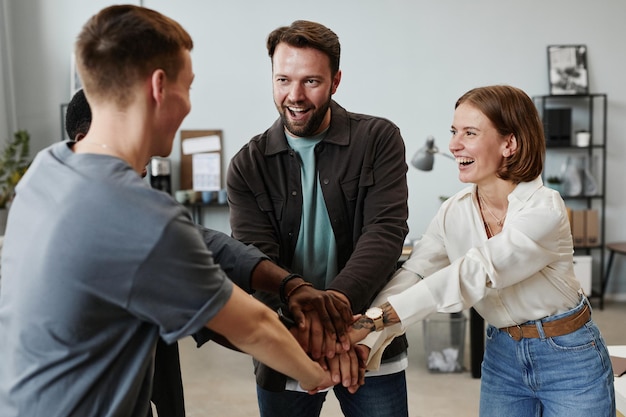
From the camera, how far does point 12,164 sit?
18.8ft

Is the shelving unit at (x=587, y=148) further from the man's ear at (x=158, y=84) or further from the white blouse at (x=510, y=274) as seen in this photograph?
the man's ear at (x=158, y=84)

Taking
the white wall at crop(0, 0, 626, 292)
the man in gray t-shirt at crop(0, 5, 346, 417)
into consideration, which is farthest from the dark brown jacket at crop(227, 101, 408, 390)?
the white wall at crop(0, 0, 626, 292)

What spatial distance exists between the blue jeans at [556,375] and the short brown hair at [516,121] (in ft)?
1.28

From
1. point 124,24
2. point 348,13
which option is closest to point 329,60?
point 124,24

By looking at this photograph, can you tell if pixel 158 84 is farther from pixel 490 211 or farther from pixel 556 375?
pixel 556 375

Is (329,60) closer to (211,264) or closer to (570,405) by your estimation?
(211,264)

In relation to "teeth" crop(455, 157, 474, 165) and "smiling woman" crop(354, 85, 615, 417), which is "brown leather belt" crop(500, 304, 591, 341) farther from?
"teeth" crop(455, 157, 474, 165)

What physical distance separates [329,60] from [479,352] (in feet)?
9.58

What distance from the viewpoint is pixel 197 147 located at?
6109mm

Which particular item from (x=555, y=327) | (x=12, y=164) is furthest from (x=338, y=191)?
(x=12, y=164)

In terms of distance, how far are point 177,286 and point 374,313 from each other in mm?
855

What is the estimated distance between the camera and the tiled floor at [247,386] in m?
3.80

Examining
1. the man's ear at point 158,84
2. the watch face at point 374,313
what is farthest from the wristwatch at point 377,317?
the man's ear at point 158,84

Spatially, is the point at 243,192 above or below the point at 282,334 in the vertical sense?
above
